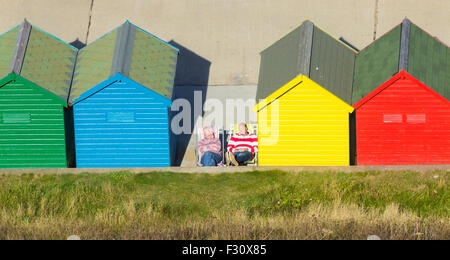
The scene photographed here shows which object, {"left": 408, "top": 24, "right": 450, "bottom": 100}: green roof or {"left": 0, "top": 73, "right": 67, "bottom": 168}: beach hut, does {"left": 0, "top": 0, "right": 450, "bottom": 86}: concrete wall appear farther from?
{"left": 0, "top": 73, "right": 67, "bottom": 168}: beach hut

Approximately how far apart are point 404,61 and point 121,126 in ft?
17.7

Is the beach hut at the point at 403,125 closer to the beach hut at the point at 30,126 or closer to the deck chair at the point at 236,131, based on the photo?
the deck chair at the point at 236,131

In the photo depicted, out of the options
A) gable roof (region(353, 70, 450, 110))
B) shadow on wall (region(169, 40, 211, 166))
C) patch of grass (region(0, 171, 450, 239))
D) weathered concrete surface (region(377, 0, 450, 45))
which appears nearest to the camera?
patch of grass (region(0, 171, 450, 239))

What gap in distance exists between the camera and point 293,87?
1259cm

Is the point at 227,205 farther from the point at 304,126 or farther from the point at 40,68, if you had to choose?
the point at 40,68

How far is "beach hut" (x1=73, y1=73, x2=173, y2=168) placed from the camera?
12.6 meters

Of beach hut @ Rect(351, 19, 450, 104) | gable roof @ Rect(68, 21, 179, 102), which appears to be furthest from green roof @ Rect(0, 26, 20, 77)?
beach hut @ Rect(351, 19, 450, 104)

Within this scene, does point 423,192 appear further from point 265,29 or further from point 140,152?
point 265,29

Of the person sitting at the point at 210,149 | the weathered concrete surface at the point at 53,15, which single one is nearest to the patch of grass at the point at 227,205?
the person sitting at the point at 210,149

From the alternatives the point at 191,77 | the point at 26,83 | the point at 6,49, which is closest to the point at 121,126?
the point at 26,83

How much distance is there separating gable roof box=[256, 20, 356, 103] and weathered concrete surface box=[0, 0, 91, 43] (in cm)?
632

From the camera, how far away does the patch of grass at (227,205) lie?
9.20 meters

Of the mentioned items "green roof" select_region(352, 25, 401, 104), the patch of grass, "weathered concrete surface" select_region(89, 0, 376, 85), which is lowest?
the patch of grass
